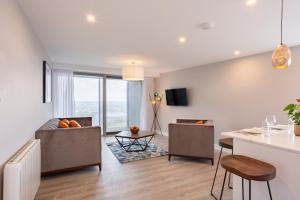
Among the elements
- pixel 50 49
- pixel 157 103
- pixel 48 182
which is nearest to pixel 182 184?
pixel 48 182

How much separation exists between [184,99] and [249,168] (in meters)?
4.15

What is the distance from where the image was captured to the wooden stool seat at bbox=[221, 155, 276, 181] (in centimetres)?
138

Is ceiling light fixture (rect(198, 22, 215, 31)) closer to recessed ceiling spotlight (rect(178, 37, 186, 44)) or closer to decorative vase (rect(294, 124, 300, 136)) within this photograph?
recessed ceiling spotlight (rect(178, 37, 186, 44))

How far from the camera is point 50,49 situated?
3.65 metres

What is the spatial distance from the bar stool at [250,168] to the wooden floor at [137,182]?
0.98m

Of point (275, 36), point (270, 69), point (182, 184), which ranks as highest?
point (275, 36)

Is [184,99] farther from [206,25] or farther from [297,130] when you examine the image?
[297,130]

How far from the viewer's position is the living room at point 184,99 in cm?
166

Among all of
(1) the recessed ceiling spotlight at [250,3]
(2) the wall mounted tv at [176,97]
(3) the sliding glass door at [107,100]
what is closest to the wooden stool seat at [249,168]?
(1) the recessed ceiling spotlight at [250,3]

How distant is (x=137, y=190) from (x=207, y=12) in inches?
104

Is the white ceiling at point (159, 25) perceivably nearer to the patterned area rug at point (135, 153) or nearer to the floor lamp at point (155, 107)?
the patterned area rug at point (135, 153)

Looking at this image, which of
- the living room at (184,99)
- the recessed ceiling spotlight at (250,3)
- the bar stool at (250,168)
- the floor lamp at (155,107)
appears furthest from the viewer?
the floor lamp at (155,107)

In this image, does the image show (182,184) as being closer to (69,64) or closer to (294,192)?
(294,192)

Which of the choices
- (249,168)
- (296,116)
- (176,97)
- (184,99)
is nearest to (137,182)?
(249,168)
